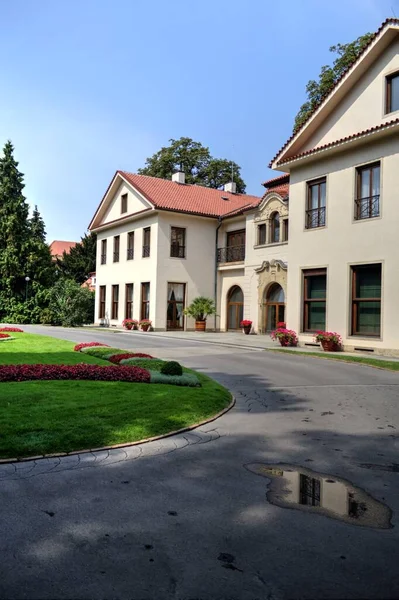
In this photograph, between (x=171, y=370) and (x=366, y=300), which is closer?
(x=171, y=370)

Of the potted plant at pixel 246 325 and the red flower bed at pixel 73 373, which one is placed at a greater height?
the potted plant at pixel 246 325

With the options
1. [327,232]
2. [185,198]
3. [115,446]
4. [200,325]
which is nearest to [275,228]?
[200,325]

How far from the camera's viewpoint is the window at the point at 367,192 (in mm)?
18391

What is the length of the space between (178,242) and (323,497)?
29590 mm

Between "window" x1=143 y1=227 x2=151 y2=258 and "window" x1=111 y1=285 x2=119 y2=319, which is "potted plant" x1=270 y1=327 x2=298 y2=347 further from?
"window" x1=111 y1=285 x2=119 y2=319

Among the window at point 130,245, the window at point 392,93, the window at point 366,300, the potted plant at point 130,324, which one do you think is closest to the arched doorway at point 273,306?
the potted plant at point 130,324

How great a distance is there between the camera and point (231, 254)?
33562mm

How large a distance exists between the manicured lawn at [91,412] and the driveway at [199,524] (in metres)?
0.37

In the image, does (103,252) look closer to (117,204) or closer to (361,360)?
(117,204)

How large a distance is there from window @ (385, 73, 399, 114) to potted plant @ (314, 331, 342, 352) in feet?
27.8

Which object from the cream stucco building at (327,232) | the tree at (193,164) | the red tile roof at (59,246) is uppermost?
the tree at (193,164)

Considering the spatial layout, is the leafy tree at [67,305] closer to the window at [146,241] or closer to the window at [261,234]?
the window at [146,241]

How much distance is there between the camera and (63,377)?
10023 mm

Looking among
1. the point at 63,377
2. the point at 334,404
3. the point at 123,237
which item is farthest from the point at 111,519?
the point at 123,237
